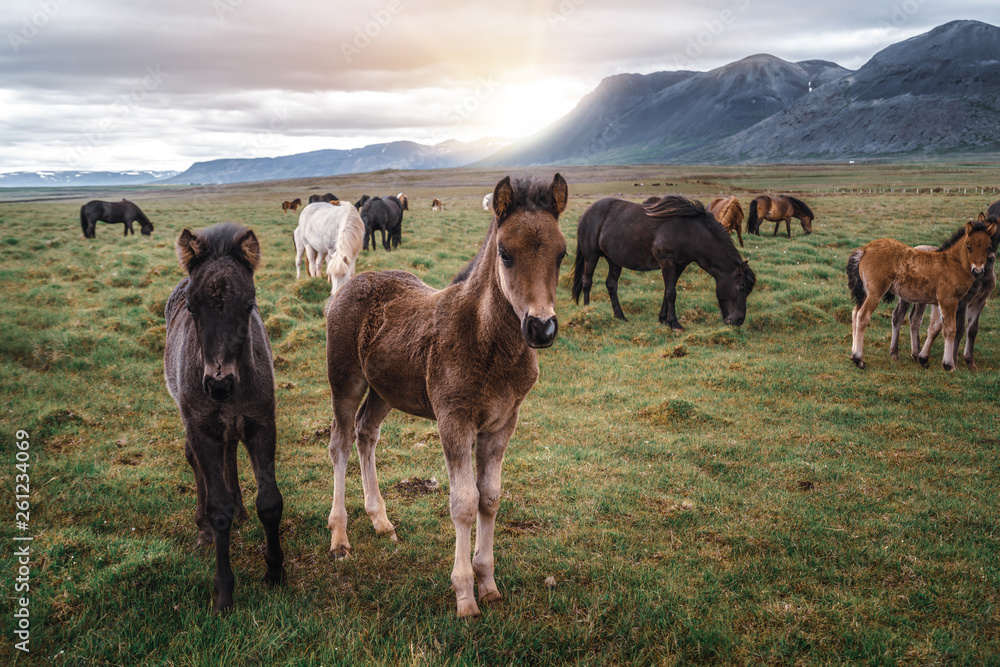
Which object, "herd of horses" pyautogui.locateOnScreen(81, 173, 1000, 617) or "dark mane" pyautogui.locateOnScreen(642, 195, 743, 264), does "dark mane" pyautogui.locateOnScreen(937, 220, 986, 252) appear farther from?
"herd of horses" pyautogui.locateOnScreen(81, 173, 1000, 617)

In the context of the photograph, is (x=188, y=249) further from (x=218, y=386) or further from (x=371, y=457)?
(x=371, y=457)

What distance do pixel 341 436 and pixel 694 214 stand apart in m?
11.2

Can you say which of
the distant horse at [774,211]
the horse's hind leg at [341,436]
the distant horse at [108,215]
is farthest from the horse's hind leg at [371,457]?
the distant horse at [108,215]

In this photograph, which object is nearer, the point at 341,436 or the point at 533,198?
the point at 533,198

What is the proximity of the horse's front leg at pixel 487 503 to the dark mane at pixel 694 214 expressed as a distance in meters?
10.7

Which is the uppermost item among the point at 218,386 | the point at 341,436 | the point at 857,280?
the point at 218,386

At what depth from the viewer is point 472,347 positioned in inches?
160

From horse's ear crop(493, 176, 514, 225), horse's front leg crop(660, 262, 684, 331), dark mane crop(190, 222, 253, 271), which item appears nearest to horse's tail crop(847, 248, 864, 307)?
horse's front leg crop(660, 262, 684, 331)

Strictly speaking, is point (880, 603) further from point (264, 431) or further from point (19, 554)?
point (19, 554)

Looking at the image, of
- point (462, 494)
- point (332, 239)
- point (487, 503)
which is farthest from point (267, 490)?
point (332, 239)

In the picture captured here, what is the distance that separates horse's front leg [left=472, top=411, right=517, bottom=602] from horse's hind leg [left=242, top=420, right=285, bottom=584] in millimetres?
1607

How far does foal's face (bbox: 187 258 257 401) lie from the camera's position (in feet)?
12.2

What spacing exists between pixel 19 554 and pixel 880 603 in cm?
661

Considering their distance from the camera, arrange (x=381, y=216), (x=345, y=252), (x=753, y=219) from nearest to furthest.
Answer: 1. (x=345, y=252)
2. (x=381, y=216)
3. (x=753, y=219)
